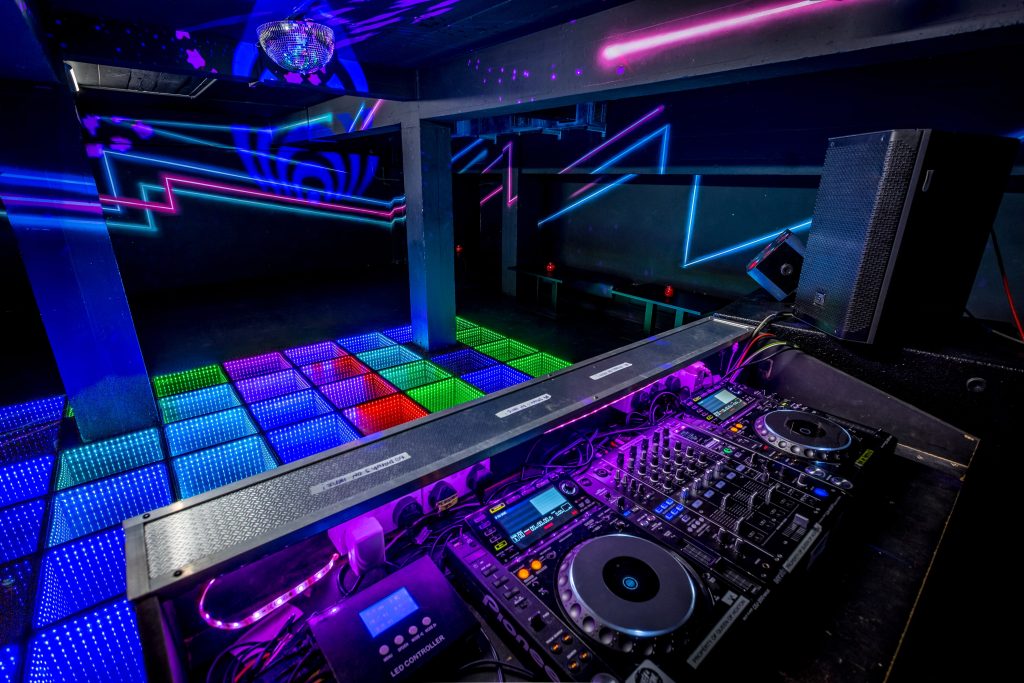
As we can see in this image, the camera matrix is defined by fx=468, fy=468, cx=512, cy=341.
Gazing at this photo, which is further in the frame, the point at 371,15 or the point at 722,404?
the point at 371,15

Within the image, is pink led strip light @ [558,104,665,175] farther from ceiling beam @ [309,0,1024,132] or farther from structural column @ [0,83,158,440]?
structural column @ [0,83,158,440]

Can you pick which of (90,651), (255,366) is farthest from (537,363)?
(90,651)

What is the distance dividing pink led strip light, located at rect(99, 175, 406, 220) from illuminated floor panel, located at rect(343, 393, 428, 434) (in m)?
5.87

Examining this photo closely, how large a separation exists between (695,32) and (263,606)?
2.74 meters

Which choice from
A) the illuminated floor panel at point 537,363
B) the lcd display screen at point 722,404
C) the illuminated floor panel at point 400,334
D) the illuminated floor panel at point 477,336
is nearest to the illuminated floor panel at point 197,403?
the illuminated floor panel at point 400,334

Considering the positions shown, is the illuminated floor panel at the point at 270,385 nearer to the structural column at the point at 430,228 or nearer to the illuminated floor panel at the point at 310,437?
the illuminated floor panel at the point at 310,437

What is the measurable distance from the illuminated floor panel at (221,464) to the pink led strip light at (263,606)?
2.37 m

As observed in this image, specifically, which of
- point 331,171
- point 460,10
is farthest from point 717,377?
point 331,171

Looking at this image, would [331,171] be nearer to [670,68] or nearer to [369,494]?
[670,68]

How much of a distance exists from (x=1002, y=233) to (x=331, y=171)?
30.1 ft

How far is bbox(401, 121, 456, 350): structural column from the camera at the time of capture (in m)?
4.52

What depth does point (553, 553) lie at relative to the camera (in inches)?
36.4

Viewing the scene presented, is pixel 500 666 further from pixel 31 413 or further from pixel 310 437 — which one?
pixel 31 413

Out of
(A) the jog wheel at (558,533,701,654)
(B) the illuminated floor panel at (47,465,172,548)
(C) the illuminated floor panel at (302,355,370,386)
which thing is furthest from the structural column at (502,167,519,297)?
(A) the jog wheel at (558,533,701,654)
